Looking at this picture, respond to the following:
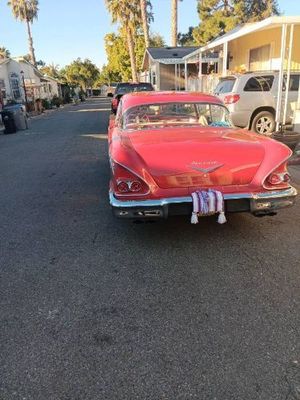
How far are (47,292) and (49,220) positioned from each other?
6.41 ft

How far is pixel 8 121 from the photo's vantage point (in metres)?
17.1

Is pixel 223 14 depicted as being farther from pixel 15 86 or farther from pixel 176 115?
pixel 176 115

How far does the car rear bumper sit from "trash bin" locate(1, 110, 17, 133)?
1477 centimetres

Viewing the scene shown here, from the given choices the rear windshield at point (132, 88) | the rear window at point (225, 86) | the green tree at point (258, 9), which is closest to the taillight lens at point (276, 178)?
the rear window at point (225, 86)

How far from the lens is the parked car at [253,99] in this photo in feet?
34.4

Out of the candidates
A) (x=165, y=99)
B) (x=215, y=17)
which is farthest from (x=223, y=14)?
(x=165, y=99)

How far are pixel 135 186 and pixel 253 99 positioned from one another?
779cm

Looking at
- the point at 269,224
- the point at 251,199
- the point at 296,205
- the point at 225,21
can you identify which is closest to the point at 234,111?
the point at 296,205

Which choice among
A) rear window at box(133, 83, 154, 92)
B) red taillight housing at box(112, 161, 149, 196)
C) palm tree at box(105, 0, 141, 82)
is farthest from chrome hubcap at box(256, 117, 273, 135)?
palm tree at box(105, 0, 141, 82)

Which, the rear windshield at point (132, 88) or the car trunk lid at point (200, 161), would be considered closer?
the car trunk lid at point (200, 161)

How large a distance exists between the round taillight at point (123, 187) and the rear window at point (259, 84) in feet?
25.5

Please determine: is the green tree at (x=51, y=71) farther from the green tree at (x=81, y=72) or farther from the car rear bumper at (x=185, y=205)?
the car rear bumper at (x=185, y=205)

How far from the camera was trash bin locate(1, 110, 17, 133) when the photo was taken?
17141 mm

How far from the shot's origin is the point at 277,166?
406 centimetres
